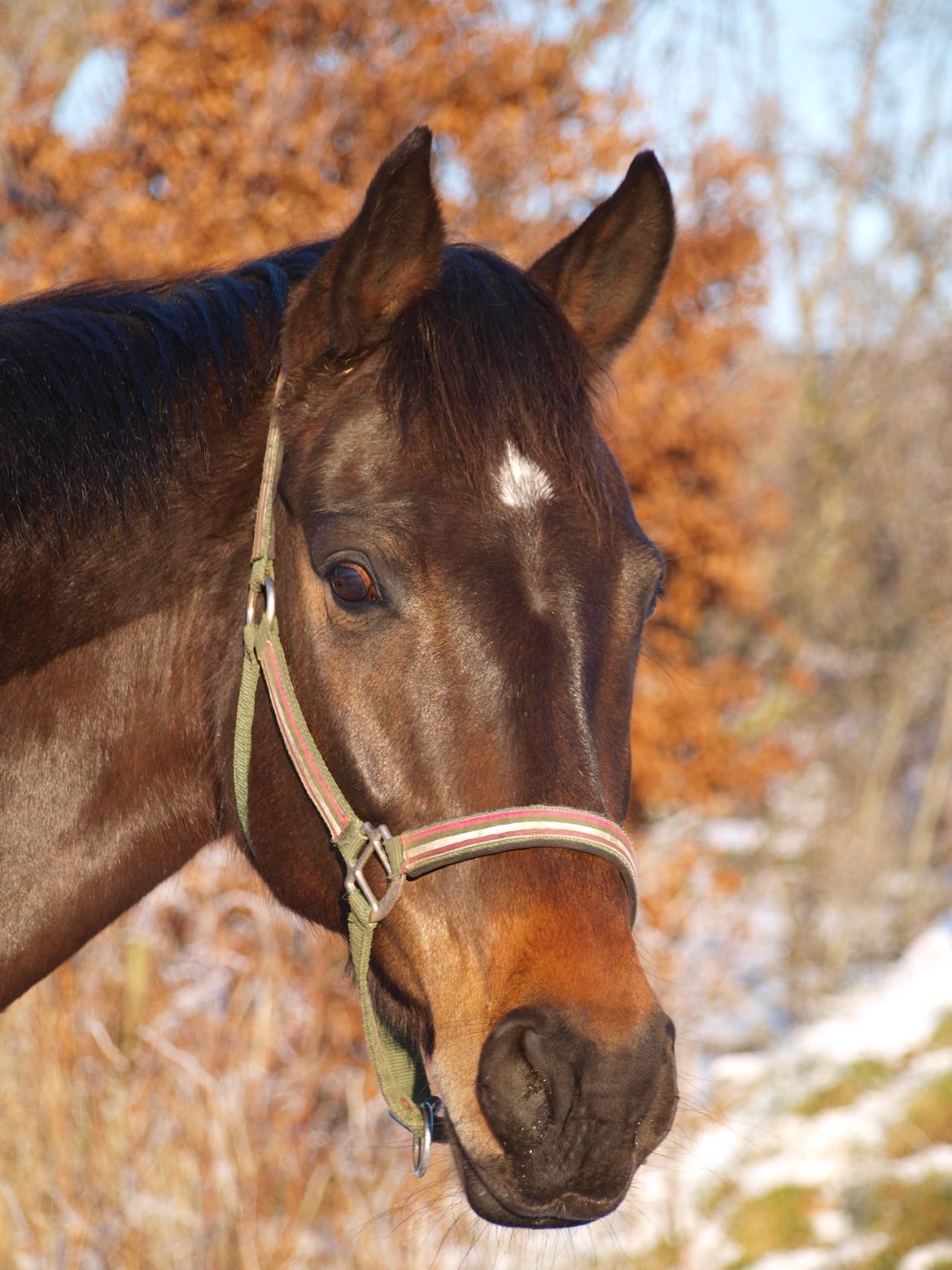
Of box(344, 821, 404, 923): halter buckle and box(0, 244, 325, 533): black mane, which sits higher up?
box(0, 244, 325, 533): black mane

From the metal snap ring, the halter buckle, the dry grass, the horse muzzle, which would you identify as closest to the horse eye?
the metal snap ring

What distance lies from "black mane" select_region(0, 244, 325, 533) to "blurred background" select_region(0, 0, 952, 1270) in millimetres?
798

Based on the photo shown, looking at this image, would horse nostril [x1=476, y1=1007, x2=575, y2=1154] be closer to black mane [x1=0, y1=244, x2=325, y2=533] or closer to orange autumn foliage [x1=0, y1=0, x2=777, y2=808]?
black mane [x1=0, y1=244, x2=325, y2=533]

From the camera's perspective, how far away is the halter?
166 cm

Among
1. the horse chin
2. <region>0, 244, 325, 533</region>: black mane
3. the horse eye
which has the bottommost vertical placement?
the horse chin

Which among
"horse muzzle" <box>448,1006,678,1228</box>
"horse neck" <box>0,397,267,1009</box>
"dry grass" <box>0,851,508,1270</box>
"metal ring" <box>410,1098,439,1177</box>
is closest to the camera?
"horse muzzle" <box>448,1006,678,1228</box>

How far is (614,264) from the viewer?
236cm

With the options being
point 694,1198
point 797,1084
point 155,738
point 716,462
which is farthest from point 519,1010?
point 716,462

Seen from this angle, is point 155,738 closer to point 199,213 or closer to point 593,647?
point 593,647

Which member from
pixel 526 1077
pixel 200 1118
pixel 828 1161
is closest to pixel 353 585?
pixel 526 1077

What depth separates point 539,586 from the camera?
1.76m

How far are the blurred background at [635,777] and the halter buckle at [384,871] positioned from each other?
0.56 metres

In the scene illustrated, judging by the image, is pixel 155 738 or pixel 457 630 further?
pixel 155 738

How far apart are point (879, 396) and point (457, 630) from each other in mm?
11401
